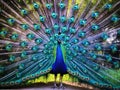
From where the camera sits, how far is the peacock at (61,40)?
593 cm

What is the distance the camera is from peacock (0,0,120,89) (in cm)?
593

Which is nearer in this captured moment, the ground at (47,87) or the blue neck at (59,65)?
the blue neck at (59,65)

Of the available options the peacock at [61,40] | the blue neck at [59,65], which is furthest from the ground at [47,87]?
the blue neck at [59,65]

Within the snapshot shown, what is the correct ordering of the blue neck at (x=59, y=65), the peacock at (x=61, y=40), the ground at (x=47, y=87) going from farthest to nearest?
1. the ground at (x=47, y=87)
2. the peacock at (x=61, y=40)
3. the blue neck at (x=59, y=65)

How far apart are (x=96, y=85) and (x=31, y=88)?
4.07ft

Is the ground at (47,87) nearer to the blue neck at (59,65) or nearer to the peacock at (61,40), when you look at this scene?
the peacock at (61,40)

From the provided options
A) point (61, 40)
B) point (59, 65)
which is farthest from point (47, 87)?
point (61, 40)

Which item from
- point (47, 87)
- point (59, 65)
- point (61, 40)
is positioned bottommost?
point (47, 87)

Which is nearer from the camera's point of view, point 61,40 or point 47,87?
point 61,40

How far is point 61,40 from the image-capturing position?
19.2 ft

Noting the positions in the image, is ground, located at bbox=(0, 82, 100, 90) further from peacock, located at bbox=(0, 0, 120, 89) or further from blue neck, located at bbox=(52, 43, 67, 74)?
blue neck, located at bbox=(52, 43, 67, 74)

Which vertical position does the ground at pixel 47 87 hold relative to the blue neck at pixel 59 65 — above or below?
below

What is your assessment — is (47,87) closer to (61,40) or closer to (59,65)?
(59,65)

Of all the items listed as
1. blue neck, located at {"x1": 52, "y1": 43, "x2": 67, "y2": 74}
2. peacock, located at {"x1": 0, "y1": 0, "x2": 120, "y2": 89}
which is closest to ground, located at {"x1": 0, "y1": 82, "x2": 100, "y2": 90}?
peacock, located at {"x1": 0, "y1": 0, "x2": 120, "y2": 89}
